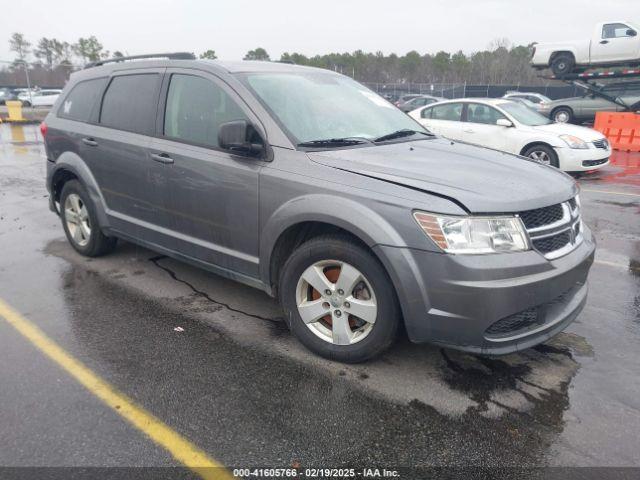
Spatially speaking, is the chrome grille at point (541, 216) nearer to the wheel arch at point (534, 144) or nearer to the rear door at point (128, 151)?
the rear door at point (128, 151)

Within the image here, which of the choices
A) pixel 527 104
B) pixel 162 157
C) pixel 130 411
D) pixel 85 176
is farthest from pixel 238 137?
pixel 527 104

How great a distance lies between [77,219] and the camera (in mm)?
5160

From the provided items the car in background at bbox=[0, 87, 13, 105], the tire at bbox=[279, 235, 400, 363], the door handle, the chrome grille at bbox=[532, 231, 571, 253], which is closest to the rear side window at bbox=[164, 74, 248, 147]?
the door handle

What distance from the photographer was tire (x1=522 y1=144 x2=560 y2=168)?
32.0 feet

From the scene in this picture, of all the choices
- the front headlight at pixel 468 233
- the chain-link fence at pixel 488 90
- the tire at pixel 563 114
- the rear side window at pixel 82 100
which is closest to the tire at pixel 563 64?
the tire at pixel 563 114

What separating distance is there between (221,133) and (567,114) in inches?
728

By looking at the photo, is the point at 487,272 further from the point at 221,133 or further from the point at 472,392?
the point at 221,133

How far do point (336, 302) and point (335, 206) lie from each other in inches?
23.6

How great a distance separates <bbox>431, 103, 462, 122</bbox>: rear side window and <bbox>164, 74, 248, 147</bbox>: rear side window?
26.4 feet

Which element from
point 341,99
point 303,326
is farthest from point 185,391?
point 341,99

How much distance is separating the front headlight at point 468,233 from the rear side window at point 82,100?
3648 millimetres

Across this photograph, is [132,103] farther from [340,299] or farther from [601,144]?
[601,144]

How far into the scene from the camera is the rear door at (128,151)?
13.7 ft

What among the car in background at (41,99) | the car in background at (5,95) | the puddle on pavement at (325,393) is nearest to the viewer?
the puddle on pavement at (325,393)
